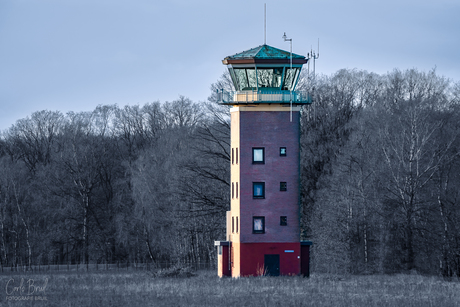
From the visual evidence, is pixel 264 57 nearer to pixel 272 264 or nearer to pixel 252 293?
pixel 272 264

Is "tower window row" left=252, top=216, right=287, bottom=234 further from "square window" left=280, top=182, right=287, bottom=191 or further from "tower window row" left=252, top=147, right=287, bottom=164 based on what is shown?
"tower window row" left=252, top=147, right=287, bottom=164

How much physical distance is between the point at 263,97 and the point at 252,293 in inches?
581

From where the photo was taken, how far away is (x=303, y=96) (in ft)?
169

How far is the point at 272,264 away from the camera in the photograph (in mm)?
49938

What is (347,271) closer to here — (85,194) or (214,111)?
(214,111)

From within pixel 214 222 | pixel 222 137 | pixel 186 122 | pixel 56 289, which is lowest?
pixel 56 289

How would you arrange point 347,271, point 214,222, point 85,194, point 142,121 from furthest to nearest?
1. point 142,121
2. point 85,194
3. point 214,222
4. point 347,271

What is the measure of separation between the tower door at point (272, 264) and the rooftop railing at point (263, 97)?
9.24 metres

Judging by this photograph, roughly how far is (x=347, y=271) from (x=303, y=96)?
632 inches

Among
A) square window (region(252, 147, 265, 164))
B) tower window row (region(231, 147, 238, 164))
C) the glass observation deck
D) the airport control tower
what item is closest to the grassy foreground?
the airport control tower

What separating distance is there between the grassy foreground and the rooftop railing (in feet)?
34.7

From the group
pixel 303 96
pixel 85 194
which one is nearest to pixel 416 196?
pixel 303 96

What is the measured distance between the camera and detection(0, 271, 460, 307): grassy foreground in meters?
36.7

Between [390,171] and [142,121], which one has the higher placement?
[142,121]
